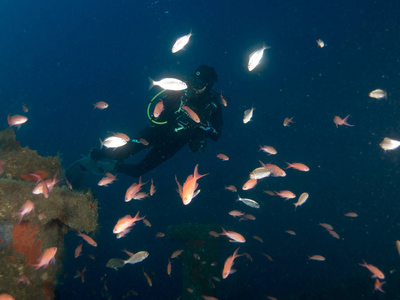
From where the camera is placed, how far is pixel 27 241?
333cm

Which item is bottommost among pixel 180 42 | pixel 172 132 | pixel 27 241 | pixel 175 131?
pixel 172 132

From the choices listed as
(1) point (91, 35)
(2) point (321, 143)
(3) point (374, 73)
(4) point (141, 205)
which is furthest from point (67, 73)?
(3) point (374, 73)

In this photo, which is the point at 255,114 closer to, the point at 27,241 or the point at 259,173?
the point at 259,173

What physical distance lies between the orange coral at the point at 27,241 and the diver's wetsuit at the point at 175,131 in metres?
4.04

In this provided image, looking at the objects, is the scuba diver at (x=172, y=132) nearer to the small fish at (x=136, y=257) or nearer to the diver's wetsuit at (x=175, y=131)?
the diver's wetsuit at (x=175, y=131)

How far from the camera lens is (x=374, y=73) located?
47281mm

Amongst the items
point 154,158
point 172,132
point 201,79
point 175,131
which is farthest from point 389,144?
point 154,158

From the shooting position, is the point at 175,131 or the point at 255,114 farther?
the point at 255,114

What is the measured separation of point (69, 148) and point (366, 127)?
7802 centimetres

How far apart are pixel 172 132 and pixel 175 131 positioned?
1.83 feet

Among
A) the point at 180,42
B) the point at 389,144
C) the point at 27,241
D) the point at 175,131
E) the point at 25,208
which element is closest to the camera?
the point at 25,208

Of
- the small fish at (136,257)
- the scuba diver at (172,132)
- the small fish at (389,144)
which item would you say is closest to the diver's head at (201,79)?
the scuba diver at (172,132)

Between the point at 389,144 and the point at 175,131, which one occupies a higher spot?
the point at 175,131

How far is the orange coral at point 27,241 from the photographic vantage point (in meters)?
3.23
